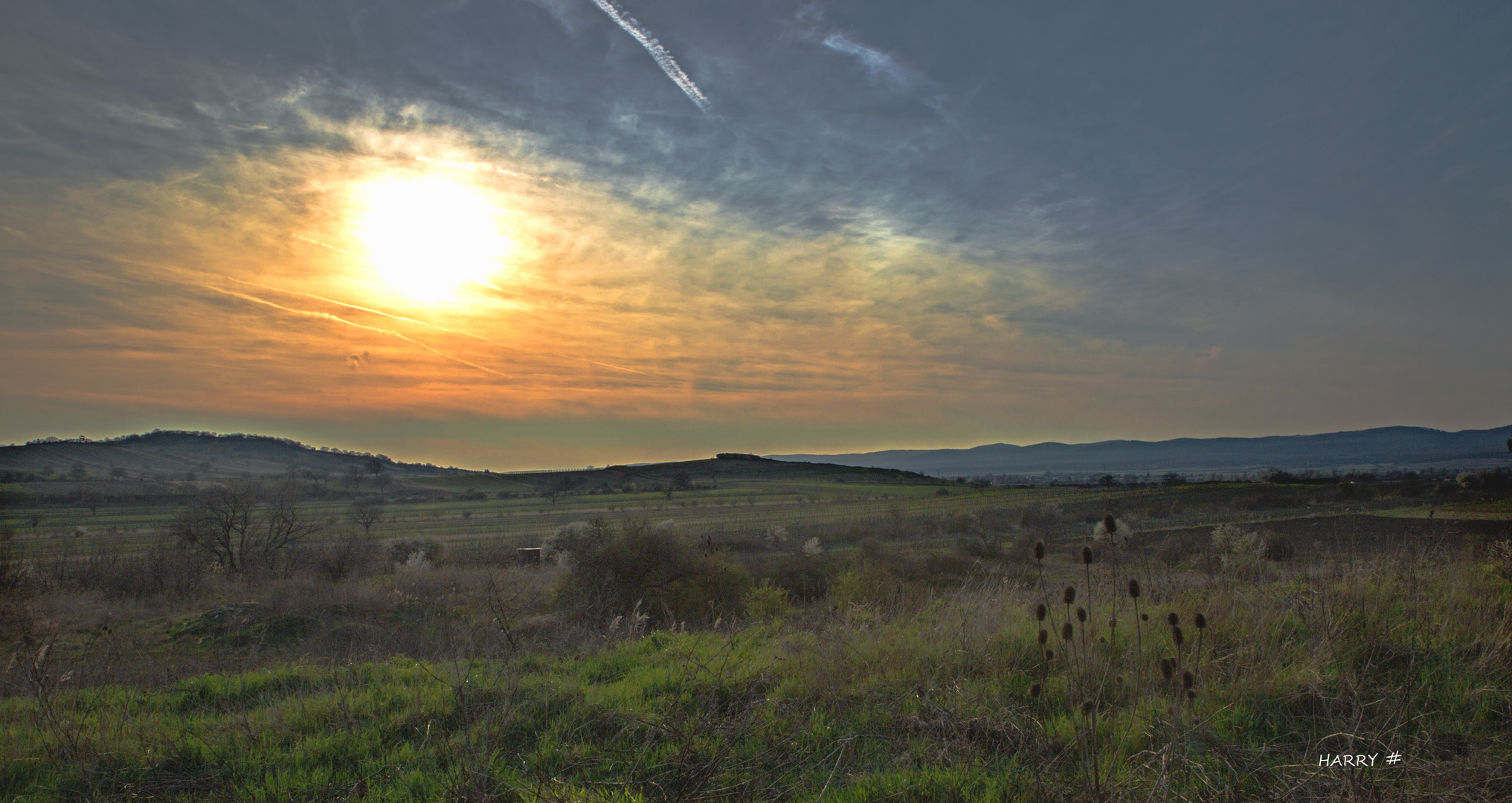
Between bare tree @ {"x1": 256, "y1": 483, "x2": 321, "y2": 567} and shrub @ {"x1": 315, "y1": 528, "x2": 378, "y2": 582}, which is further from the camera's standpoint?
bare tree @ {"x1": 256, "y1": 483, "x2": 321, "y2": 567}

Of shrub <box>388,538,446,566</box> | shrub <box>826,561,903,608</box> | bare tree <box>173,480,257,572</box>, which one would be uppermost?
bare tree <box>173,480,257,572</box>

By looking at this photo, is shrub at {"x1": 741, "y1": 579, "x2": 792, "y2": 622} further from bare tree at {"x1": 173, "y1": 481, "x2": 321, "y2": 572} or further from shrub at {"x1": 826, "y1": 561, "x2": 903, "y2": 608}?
bare tree at {"x1": 173, "y1": 481, "x2": 321, "y2": 572}

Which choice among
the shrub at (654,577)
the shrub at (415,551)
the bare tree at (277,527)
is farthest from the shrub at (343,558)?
the shrub at (654,577)

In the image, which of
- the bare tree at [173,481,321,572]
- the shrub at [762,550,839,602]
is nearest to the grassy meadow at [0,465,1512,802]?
the shrub at [762,550,839,602]

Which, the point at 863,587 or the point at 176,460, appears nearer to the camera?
the point at 863,587

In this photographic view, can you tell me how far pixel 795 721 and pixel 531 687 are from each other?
2.67 metres

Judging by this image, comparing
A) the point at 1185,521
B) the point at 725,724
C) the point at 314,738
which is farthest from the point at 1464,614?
the point at 1185,521

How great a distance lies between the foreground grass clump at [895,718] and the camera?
3.67 m

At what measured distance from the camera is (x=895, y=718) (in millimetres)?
4895

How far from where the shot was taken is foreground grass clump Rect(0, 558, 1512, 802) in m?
3.67

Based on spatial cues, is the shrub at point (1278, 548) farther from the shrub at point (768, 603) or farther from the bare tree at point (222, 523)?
the bare tree at point (222, 523)

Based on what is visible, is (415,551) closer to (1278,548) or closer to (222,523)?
(222,523)

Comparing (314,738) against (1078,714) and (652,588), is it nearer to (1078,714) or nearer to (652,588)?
(1078,714)

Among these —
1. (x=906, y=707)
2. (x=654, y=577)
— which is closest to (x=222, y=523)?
(x=654, y=577)
